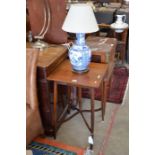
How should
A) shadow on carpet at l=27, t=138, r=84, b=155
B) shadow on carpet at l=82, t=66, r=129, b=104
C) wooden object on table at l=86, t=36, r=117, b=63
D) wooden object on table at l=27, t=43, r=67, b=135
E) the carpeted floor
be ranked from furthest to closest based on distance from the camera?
shadow on carpet at l=82, t=66, r=129, b=104 < wooden object on table at l=86, t=36, r=117, b=63 < the carpeted floor < wooden object on table at l=27, t=43, r=67, b=135 < shadow on carpet at l=27, t=138, r=84, b=155

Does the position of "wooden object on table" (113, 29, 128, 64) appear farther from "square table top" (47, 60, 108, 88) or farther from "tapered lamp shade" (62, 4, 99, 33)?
"tapered lamp shade" (62, 4, 99, 33)

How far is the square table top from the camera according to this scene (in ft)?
6.22

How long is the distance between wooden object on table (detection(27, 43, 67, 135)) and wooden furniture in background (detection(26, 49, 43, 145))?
9 centimetres

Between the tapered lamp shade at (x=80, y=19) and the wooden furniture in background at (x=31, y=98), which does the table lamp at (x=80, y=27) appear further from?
the wooden furniture in background at (x=31, y=98)

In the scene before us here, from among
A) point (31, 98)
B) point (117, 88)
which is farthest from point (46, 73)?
point (117, 88)

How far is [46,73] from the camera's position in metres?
1.96

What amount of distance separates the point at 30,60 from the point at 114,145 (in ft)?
3.28

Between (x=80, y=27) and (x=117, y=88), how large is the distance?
1427 millimetres

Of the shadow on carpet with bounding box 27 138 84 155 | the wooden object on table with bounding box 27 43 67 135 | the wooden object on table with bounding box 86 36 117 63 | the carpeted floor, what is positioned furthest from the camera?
the wooden object on table with bounding box 86 36 117 63

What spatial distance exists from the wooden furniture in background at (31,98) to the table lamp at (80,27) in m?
0.32

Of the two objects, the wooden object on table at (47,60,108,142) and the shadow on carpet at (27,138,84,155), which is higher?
the wooden object on table at (47,60,108,142)

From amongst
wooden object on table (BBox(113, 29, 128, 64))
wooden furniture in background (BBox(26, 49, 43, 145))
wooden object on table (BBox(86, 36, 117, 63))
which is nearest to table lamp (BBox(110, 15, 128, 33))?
wooden object on table (BBox(113, 29, 128, 64))

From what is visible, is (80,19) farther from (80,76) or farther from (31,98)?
(31,98)
